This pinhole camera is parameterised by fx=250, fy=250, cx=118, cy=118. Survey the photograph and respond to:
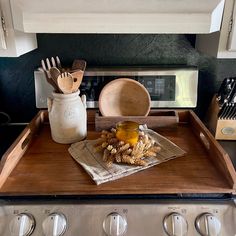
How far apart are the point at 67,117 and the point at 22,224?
0.35m

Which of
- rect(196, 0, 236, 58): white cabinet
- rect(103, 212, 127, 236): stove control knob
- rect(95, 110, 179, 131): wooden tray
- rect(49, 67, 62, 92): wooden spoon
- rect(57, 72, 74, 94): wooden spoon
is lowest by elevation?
rect(103, 212, 127, 236): stove control knob

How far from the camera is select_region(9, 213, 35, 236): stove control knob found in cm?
60

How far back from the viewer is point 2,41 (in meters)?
0.79

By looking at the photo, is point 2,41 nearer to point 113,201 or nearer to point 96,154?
point 96,154

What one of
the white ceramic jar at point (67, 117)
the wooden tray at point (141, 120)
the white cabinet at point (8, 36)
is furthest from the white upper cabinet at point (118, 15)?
the wooden tray at point (141, 120)

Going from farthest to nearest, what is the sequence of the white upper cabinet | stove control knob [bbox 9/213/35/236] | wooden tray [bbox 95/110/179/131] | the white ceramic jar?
wooden tray [bbox 95/110/179/131] → the white ceramic jar → the white upper cabinet → stove control knob [bbox 9/213/35/236]

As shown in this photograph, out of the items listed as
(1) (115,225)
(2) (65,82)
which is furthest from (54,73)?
→ (1) (115,225)

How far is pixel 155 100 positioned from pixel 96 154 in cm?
40

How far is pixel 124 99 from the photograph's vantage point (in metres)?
1.00

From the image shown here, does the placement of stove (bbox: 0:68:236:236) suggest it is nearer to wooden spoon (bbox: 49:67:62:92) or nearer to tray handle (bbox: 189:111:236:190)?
tray handle (bbox: 189:111:236:190)

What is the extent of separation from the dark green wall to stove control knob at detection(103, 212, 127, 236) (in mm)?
667

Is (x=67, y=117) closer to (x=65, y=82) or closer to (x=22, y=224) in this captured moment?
(x=65, y=82)

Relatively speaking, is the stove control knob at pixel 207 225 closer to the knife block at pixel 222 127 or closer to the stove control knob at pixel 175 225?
the stove control knob at pixel 175 225

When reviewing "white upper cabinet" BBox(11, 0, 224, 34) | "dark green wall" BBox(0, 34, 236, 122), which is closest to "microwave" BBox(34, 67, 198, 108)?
"dark green wall" BBox(0, 34, 236, 122)
